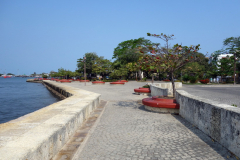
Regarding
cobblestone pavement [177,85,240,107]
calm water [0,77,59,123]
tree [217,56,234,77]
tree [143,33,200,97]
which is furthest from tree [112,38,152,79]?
tree [143,33,200,97]

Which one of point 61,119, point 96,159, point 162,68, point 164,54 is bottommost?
point 96,159

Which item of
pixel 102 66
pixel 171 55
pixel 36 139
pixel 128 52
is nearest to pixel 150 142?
pixel 36 139

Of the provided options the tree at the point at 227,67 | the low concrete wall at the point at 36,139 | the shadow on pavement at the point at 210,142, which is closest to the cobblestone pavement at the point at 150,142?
the shadow on pavement at the point at 210,142

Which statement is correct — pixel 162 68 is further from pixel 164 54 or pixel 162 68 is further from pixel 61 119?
pixel 61 119

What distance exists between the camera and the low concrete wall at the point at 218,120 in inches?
164

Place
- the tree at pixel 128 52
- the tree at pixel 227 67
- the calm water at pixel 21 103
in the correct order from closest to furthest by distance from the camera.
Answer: the calm water at pixel 21 103
the tree at pixel 227 67
the tree at pixel 128 52

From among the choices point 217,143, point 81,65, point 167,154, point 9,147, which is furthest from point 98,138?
point 81,65

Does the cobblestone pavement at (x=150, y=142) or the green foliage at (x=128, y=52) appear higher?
the green foliage at (x=128, y=52)

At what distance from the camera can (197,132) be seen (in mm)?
5930

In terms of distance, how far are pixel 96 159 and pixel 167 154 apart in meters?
1.49

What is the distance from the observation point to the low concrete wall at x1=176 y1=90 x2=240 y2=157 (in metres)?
4.16

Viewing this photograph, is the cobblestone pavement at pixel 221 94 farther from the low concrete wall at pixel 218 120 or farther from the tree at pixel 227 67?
the tree at pixel 227 67

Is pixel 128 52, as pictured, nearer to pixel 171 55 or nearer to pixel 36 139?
pixel 171 55

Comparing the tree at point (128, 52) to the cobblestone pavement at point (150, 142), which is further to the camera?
the tree at point (128, 52)
